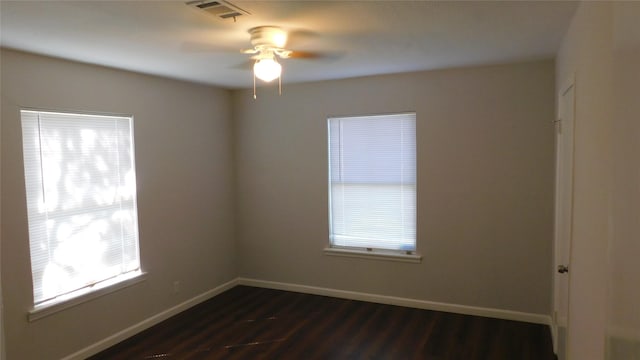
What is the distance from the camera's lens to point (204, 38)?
2.74 metres

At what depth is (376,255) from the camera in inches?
180

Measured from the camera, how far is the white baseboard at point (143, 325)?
350cm

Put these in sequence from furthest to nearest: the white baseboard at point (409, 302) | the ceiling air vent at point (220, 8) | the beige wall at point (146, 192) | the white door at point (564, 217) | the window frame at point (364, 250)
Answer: the window frame at point (364, 250) < the white baseboard at point (409, 302) < the beige wall at point (146, 192) < the white door at point (564, 217) < the ceiling air vent at point (220, 8)

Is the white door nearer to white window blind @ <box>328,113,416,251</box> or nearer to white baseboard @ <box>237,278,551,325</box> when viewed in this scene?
white baseboard @ <box>237,278,551,325</box>

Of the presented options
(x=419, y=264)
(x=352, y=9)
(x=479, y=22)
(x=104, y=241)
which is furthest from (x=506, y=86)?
(x=104, y=241)

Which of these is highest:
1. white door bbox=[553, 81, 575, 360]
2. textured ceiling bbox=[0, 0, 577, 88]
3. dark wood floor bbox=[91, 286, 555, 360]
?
textured ceiling bbox=[0, 0, 577, 88]

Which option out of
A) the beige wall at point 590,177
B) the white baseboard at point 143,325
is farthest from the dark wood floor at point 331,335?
the beige wall at point 590,177

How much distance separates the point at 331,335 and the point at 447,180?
1.90 m

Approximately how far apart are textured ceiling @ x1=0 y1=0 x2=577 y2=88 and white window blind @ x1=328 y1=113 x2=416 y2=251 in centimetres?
86

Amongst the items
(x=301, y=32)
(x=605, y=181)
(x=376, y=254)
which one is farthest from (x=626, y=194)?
(x=376, y=254)

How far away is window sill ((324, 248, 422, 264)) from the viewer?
173 inches

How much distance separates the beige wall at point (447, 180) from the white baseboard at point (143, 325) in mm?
817

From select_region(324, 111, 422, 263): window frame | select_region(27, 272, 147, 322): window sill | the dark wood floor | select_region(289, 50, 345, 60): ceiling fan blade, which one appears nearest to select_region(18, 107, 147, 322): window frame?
select_region(27, 272, 147, 322): window sill

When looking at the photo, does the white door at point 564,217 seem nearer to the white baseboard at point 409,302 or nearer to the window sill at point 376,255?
the white baseboard at point 409,302
